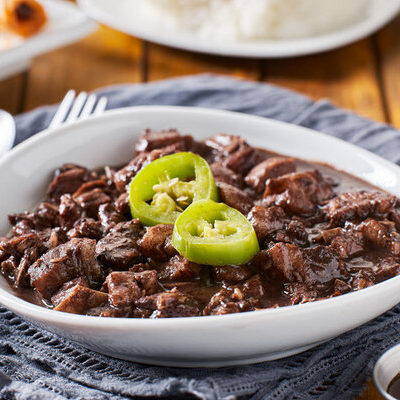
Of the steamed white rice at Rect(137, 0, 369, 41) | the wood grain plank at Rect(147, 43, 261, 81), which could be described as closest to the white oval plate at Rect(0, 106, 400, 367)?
the wood grain plank at Rect(147, 43, 261, 81)

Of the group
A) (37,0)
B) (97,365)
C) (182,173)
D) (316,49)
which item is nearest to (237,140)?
(182,173)

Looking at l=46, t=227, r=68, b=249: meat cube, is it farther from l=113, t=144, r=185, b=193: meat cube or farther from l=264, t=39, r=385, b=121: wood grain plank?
l=264, t=39, r=385, b=121: wood grain plank

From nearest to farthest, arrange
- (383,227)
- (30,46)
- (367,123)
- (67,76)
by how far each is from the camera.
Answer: (383,227) < (367,123) < (30,46) < (67,76)

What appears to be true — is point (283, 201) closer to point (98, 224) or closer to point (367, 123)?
point (98, 224)

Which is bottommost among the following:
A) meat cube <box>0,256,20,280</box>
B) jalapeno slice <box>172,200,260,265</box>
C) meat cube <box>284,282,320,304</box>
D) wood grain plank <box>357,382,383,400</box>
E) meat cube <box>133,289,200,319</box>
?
wood grain plank <box>357,382,383,400</box>

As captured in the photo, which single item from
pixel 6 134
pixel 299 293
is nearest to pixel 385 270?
pixel 299 293

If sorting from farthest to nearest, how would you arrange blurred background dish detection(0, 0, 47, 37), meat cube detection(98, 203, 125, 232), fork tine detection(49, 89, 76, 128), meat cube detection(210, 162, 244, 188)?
blurred background dish detection(0, 0, 47, 37), fork tine detection(49, 89, 76, 128), meat cube detection(210, 162, 244, 188), meat cube detection(98, 203, 125, 232)
